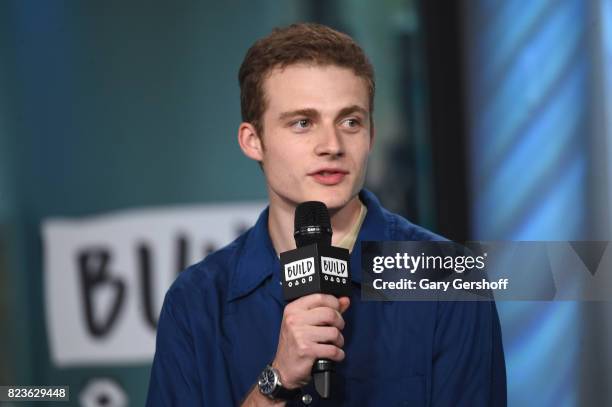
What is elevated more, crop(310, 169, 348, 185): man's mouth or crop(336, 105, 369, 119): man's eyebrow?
crop(336, 105, 369, 119): man's eyebrow

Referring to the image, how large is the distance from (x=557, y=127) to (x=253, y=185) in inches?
36.9

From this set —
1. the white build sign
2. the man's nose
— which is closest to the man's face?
the man's nose

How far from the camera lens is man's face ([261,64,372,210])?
160 centimetres

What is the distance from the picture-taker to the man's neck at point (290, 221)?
1.72 meters

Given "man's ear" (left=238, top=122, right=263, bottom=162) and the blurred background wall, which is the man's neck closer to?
"man's ear" (left=238, top=122, right=263, bottom=162)

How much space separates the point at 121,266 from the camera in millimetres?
2627

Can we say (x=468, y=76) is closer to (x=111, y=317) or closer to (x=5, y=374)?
(x=111, y=317)

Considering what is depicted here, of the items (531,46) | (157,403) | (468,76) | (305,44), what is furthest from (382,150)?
(157,403)

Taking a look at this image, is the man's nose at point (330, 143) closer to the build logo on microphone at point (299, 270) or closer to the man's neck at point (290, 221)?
the man's neck at point (290, 221)

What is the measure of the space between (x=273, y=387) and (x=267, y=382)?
19 millimetres

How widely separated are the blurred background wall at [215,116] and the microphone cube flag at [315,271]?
3.36ft

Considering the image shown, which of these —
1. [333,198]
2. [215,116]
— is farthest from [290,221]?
[215,116]

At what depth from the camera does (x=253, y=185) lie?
268cm

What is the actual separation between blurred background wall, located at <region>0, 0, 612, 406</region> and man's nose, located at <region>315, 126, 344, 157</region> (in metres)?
0.80
